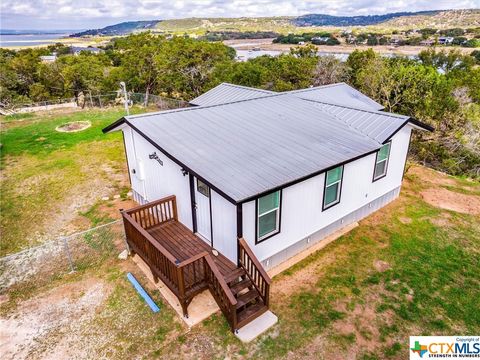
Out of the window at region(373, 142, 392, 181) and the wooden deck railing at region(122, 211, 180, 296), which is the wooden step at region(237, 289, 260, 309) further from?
the window at region(373, 142, 392, 181)

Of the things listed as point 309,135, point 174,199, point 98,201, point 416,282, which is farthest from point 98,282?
point 416,282

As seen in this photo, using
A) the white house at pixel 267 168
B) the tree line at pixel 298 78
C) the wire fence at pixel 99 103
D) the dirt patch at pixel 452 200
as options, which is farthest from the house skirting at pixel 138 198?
the tree line at pixel 298 78

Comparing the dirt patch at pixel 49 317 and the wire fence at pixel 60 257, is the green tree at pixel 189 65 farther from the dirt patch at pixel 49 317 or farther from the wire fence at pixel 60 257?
the dirt patch at pixel 49 317

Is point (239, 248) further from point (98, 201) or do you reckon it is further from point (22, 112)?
point (22, 112)

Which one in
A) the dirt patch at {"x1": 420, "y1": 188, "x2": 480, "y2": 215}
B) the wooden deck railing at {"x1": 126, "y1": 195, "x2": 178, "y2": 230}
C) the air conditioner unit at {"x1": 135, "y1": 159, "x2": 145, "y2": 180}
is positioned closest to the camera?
the wooden deck railing at {"x1": 126, "y1": 195, "x2": 178, "y2": 230}

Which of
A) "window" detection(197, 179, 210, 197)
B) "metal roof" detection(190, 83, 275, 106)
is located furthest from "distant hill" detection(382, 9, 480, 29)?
"window" detection(197, 179, 210, 197)
